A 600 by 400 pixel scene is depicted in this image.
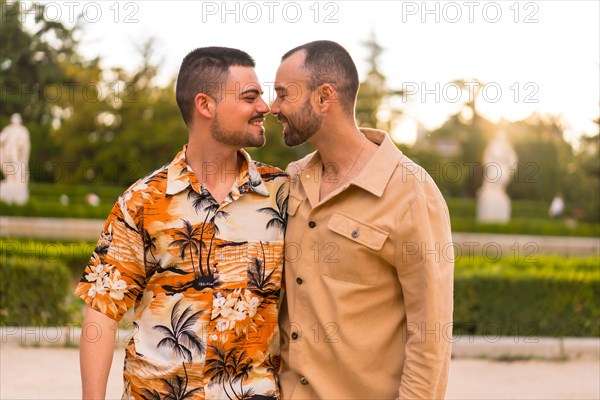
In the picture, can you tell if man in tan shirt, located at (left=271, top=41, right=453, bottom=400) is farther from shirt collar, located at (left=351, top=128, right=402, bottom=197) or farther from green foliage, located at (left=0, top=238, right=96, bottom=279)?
green foliage, located at (left=0, top=238, right=96, bottom=279)

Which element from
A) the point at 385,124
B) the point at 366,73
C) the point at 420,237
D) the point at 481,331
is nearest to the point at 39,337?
the point at 481,331

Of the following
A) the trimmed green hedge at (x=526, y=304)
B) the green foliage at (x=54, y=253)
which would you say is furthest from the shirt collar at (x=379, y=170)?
the green foliage at (x=54, y=253)

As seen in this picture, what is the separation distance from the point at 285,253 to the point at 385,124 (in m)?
35.0

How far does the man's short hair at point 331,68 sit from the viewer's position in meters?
2.70

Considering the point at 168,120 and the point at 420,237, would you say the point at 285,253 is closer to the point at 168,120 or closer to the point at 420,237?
the point at 420,237

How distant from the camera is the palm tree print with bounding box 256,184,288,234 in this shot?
2.72 meters

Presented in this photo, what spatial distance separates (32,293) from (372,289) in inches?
241

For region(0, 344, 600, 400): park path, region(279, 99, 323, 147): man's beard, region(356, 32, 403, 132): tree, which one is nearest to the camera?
region(279, 99, 323, 147): man's beard

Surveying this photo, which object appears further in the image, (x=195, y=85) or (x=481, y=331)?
(x=481, y=331)

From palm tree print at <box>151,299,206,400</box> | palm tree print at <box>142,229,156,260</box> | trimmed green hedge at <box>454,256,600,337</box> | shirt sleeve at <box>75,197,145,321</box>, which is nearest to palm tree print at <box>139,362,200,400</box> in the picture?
palm tree print at <box>151,299,206,400</box>

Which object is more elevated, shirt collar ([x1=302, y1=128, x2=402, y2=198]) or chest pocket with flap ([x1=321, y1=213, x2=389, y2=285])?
shirt collar ([x1=302, y1=128, x2=402, y2=198])

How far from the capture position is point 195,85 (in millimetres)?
2736

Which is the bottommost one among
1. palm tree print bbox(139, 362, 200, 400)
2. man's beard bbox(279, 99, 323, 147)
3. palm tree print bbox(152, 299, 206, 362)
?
palm tree print bbox(139, 362, 200, 400)

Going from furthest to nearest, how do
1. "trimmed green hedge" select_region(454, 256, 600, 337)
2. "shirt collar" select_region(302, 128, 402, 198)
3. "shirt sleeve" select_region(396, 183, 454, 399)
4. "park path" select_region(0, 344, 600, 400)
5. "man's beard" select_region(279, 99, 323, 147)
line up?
"trimmed green hedge" select_region(454, 256, 600, 337) → "park path" select_region(0, 344, 600, 400) → "man's beard" select_region(279, 99, 323, 147) → "shirt collar" select_region(302, 128, 402, 198) → "shirt sleeve" select_region(396, 183, 454, 399)
